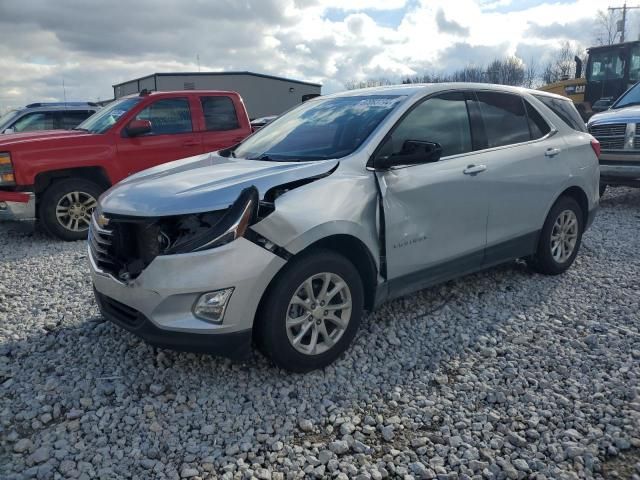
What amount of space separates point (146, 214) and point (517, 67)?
58.1m

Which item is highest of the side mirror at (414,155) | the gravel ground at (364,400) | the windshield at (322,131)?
the windshield at (322,131)

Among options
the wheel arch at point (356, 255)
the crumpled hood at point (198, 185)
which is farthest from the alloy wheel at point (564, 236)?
the crumpled hood at point (198, 185)

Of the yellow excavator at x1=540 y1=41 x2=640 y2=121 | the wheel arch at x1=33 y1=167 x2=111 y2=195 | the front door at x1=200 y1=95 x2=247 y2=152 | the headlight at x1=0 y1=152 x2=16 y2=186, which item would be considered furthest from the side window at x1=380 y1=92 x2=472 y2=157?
the yellow excavator at x1=540 y1=41 x2=640 y2=121

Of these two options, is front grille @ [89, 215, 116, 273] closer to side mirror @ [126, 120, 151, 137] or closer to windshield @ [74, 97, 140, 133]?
side mirror @ [126, 120, 151, 137]

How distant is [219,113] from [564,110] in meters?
4.98

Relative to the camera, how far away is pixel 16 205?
6602 mm

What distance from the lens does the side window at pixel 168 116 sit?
7.59 meters

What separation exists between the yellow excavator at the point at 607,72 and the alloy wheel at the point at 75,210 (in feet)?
40.5

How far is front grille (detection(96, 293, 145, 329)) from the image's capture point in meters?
3.17

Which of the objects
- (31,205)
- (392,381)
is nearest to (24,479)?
(392,381)

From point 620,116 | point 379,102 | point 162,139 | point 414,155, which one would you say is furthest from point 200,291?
point 620,116

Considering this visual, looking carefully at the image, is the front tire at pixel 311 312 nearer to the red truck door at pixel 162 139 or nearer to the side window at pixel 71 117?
the red truck door at pixel 162 139

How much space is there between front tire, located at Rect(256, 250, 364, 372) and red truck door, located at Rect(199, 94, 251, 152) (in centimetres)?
508

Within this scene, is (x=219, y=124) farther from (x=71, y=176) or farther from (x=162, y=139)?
(x=71, y=176)
